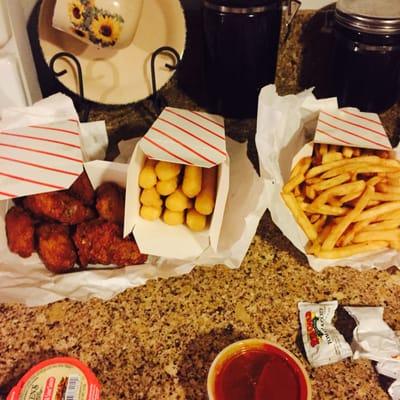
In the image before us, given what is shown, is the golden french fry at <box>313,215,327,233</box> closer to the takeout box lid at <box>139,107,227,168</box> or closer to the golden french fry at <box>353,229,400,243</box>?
the golden french fry at <box>353,229,400,243</box>

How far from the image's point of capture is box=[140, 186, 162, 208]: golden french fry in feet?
2.55

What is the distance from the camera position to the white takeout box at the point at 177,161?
73cm

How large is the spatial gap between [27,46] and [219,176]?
0.60 m

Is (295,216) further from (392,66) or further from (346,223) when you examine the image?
(392,66)

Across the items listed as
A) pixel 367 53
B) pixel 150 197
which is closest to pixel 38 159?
pixel 150 197

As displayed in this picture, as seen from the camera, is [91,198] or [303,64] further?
[303,64]

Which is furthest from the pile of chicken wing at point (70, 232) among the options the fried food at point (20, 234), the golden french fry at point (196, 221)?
the golden french fry at point (196, 221)

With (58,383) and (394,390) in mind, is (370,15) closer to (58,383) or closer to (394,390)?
(394,390)

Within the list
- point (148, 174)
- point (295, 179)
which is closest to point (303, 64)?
point (295, 179)

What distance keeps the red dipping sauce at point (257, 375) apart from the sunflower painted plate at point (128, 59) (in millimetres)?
727

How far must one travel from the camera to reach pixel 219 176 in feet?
2.51

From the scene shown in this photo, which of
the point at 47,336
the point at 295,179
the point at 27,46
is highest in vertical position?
the point at 27,46

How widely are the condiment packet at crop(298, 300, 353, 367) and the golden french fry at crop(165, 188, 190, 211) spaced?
256 mm

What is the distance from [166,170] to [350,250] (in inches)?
13.3
